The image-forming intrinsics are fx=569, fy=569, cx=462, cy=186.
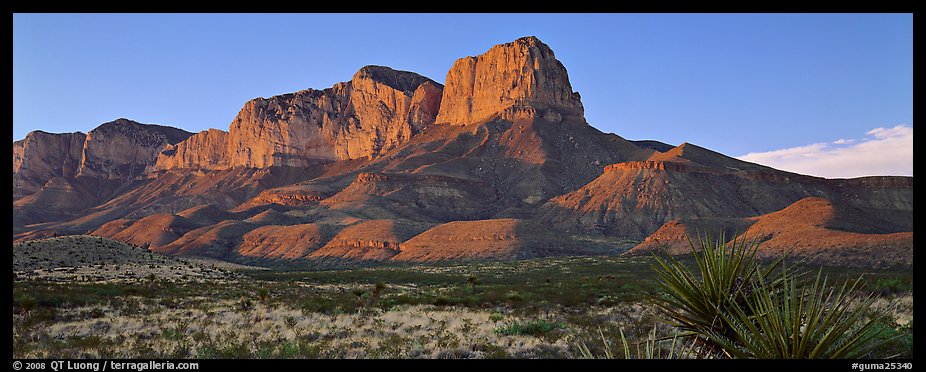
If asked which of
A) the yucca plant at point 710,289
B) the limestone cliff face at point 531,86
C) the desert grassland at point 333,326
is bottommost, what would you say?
the desert grassland at point 333,326

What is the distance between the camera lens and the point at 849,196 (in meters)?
130

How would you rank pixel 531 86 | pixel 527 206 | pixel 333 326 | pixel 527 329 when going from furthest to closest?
pixel 531 86 → pixel 527 206 → pixel 333 326 → pixel 527 329

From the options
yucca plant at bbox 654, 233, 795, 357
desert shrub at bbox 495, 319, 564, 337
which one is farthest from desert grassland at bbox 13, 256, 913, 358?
yucca plant at bbox 654, 233, 795, 357

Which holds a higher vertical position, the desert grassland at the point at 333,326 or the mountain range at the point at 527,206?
the mountain range at the point at 527,206

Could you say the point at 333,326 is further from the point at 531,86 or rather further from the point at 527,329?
the point at 531,86

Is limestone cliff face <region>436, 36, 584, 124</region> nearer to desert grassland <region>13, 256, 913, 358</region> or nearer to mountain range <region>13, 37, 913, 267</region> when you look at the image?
mountain range <region>13, 37, 913, 267</region>

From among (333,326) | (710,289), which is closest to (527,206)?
(333,326)

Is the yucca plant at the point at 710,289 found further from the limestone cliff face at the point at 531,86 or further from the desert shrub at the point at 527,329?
the limestone cliff face at the point at 531,86

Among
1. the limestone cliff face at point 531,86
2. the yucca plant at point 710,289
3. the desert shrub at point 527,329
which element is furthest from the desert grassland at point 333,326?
the limestone cliff face at point 531,86

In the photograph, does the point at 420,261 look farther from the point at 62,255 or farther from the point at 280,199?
the point at 280,199

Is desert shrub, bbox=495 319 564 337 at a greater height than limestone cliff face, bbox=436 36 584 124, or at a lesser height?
lesser

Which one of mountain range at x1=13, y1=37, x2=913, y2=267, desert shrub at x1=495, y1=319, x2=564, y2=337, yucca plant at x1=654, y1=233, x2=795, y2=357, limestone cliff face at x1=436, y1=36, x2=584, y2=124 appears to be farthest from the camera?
limestone cliff face at x1=436, y1=36, x2=584, y2=124
